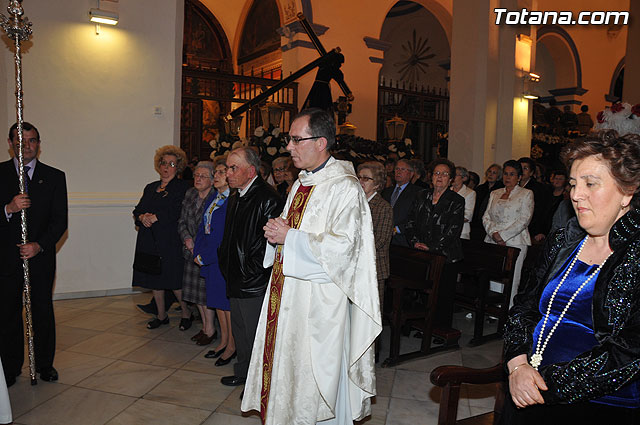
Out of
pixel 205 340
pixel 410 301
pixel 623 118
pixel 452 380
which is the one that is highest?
pixel 623 118

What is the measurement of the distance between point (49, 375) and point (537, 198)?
5866 millimetres

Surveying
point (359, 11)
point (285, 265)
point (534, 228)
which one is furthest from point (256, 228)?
point (359, 11)

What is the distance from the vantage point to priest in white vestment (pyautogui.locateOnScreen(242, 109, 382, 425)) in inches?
99.9

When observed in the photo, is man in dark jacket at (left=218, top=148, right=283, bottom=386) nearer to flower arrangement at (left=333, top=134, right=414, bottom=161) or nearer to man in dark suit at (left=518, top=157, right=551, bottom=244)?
man in dark suit at (left=518, top=157, right=551, bottom=244)

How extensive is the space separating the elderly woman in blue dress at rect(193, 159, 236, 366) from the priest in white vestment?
55.5 inches

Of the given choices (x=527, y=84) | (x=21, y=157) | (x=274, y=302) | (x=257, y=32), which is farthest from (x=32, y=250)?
(x=257, y=32)

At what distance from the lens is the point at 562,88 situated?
16250mm

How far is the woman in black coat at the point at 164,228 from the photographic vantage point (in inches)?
203

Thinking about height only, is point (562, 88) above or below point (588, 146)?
above

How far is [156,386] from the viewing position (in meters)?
3.83

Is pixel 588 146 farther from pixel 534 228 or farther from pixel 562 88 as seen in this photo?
pixel 562 88

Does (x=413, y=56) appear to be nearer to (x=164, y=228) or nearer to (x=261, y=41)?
(x=261, y=41)

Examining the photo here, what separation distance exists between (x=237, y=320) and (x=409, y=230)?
2259mm

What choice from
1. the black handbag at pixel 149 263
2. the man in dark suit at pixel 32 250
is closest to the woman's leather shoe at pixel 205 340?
the black handbag at pixel 149 263
